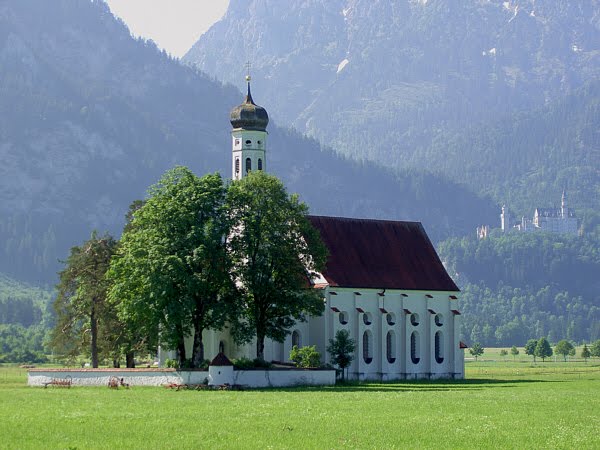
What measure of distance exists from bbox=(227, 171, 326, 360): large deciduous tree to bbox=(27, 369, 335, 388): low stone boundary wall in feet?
17.7

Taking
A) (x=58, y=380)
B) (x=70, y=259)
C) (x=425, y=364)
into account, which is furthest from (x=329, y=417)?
(x=425, y=364)

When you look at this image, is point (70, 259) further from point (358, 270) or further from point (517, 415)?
point (517, 415)

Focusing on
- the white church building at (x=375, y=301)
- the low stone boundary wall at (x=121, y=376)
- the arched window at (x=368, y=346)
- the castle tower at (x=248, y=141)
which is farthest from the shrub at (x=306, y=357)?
the castle tower at (x=248, y=141)

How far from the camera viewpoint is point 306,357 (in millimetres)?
92875

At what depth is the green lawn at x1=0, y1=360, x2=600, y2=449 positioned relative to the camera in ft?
153

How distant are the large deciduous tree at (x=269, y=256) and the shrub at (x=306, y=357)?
1.62 m

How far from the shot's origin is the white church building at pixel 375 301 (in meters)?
105

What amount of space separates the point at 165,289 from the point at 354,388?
13.1 meters

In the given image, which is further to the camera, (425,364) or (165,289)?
(425,364)

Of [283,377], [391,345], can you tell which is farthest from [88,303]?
[391,345]

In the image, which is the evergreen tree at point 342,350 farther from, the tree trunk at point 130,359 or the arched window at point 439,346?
the arched window at point 439,346

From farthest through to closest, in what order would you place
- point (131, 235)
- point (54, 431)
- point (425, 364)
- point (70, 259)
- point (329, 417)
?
point (425, 364) → point (70, 259) → point (131, 235) → point (329, 417) → point (54, 431)

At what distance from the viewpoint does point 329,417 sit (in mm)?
56062

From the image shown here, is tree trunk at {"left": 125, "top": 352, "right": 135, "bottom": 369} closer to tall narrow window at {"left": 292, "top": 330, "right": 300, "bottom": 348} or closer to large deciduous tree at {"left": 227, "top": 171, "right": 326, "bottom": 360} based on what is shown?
large deciduous tree at {"left": 227, "top": 171, "right": 326, "bottom": 360}
